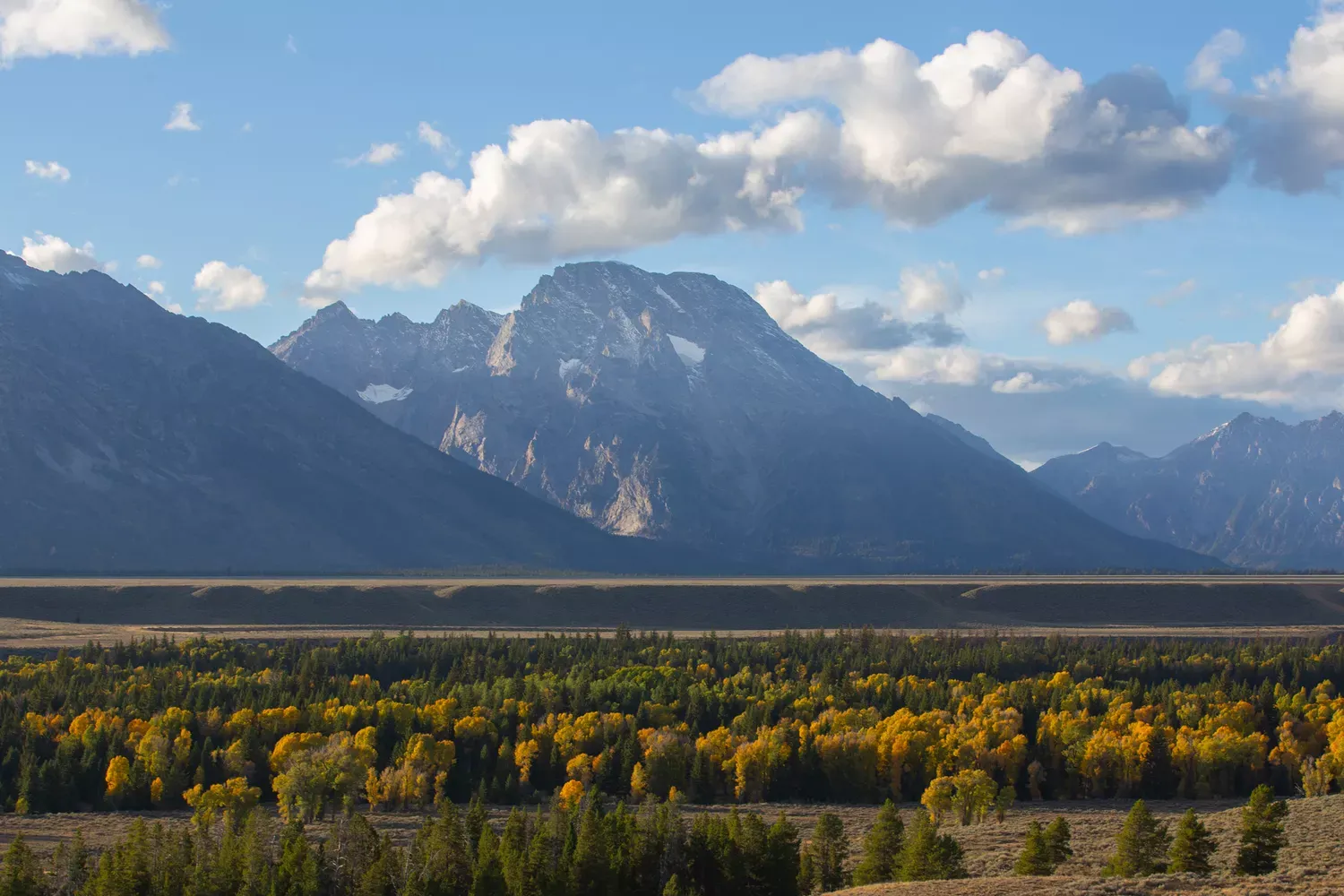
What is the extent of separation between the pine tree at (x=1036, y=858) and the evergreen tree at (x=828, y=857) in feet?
32.7

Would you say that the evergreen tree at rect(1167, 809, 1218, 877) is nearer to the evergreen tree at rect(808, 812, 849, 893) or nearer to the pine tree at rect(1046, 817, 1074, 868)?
the pine tree at rect(1046, 817, 1074, 868)

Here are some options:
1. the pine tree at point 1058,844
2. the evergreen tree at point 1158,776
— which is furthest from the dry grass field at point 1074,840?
the evergreen tree at point 1158,776

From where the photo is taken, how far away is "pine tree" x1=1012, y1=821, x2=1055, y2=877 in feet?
263

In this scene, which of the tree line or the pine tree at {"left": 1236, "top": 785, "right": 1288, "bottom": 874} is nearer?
the pine tree at {"left": 1236, "top": 785, "right": 1288, "bottom": 874}

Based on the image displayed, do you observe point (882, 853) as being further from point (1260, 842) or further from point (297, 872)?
point (297, 872)

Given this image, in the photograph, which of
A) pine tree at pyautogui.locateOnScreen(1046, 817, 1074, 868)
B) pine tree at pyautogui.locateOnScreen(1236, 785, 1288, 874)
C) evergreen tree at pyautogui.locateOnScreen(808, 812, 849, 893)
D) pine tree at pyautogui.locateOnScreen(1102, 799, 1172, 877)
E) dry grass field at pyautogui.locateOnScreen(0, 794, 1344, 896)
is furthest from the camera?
evergreen tree at pyautogui.locateOnScreen(808, 812, 849, 893)

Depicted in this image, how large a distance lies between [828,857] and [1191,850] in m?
19.7

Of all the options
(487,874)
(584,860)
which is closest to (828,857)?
(584,860)

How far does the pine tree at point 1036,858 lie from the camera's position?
3152 inches

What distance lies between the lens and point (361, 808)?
397ft

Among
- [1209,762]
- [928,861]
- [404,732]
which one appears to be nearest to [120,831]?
[404,732]

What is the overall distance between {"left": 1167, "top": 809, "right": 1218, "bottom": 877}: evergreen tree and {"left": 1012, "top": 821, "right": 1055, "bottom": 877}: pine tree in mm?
6168

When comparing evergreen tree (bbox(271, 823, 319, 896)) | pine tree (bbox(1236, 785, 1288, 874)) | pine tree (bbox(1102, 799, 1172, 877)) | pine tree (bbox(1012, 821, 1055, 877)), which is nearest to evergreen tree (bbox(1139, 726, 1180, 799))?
pine tree (bbox(1236, 785, 1288, 874))

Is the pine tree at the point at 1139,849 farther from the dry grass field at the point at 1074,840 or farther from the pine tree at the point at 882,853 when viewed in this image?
the pine tree at the point at 882,853
